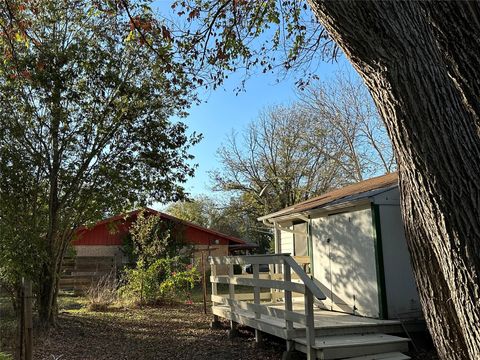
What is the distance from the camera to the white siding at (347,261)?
880 centimetres

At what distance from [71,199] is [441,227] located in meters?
10.3

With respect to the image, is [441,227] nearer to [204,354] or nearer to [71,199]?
[204,354]

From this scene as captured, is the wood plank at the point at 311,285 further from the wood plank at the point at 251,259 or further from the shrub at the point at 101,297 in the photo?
the shrub at the point at 101,297

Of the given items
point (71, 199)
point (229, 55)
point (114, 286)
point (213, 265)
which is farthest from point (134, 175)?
point (114, 286)

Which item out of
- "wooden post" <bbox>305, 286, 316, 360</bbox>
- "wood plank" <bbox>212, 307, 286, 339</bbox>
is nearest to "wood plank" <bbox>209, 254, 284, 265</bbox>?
"wooden post" <bbox>305, 286, 316, 360</bbox>

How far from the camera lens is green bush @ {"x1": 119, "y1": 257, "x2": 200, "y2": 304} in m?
14.8

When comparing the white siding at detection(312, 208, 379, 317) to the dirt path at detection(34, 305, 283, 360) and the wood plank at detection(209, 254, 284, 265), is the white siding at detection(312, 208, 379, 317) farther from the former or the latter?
the wood plank at detection(209, 254, 284, 265)

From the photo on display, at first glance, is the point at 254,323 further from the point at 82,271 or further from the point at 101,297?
the point at 82,271

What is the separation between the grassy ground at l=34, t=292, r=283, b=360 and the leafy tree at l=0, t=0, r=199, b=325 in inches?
53.3

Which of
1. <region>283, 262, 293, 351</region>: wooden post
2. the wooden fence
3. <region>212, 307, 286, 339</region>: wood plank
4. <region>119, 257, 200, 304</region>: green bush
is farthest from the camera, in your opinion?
the wooden fence

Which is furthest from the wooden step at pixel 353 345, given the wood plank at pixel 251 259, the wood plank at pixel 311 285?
the wood plank at pixel 251 259

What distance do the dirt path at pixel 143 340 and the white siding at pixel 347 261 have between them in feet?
5.55

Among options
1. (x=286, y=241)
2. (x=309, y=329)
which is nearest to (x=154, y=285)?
(x=286, y=241)

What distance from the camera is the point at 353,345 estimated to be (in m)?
7.12
